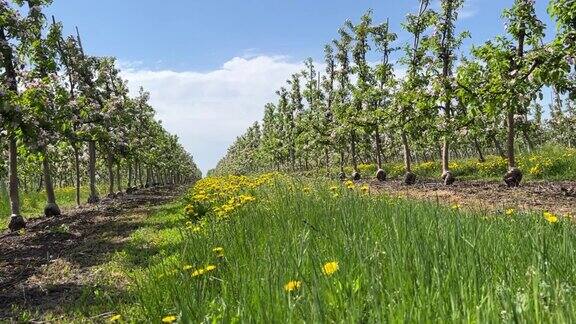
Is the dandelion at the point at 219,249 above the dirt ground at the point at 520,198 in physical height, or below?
above

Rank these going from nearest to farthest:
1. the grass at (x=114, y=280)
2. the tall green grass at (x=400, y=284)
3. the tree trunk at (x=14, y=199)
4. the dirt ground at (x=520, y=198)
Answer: the tall green grass at (x=400, y=284)
the grass at (x=114, y=280)
the dirt ground at (x=520, y=198)
the tree trunk at (x=14, y=199)

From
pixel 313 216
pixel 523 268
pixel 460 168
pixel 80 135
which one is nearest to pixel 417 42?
pixel 460 168

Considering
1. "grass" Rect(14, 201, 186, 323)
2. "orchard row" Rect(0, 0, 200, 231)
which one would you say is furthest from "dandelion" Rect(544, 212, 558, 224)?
"orchard row" Rect(0, 0, 200, 231)

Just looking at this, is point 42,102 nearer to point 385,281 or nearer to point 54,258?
point 54,258

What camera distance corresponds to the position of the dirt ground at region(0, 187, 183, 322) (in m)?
6.80

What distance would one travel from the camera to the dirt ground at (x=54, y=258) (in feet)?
22.3

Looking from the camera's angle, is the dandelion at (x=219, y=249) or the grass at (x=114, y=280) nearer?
the dandelion at (x=219, y=249)

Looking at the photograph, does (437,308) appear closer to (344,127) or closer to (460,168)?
(460,168)

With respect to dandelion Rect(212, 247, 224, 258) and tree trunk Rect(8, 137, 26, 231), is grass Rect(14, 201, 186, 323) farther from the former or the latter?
tree trunk Rect(8, 137, 26, 231)

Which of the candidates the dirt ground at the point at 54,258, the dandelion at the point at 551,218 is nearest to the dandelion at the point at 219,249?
the dirt ground at the point at 54,258

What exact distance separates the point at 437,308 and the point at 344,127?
28.2 metres

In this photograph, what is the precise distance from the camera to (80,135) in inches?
803

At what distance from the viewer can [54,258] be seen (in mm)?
9898

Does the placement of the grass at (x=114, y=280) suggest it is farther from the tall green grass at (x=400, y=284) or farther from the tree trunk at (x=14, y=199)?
the tree trunk at (x=14, y=199)
